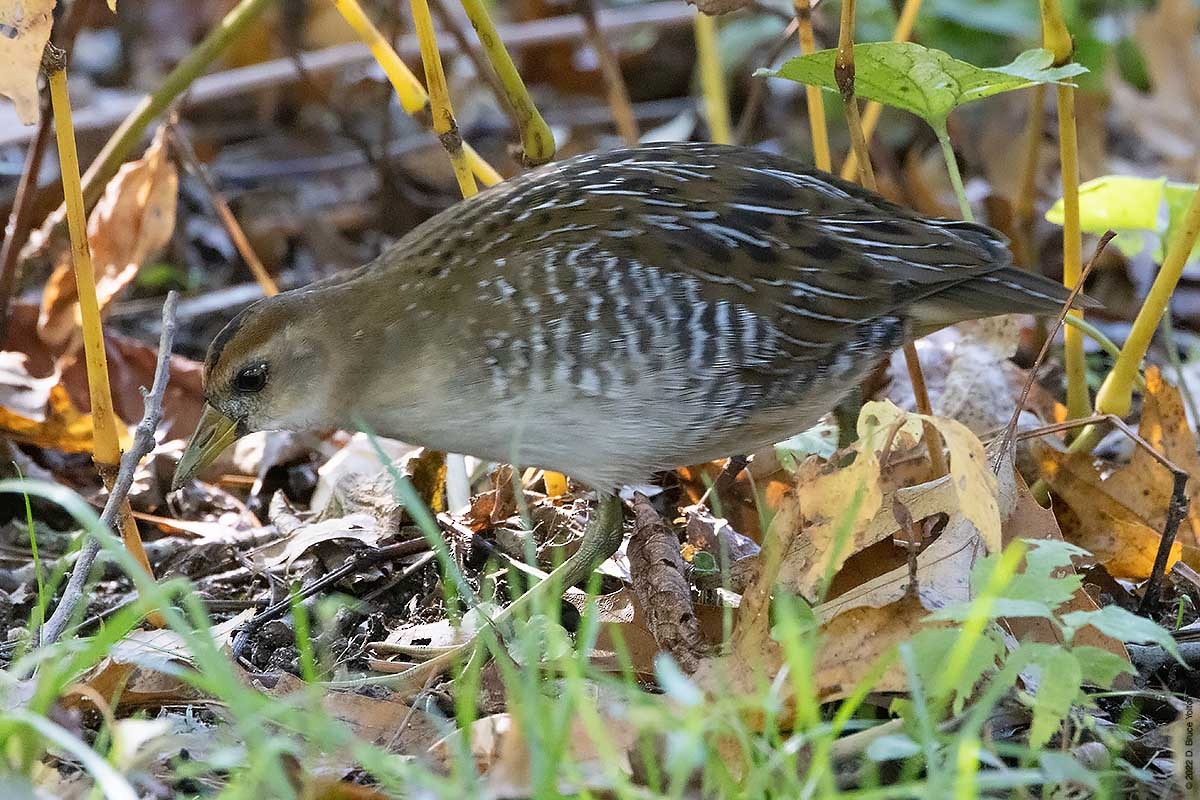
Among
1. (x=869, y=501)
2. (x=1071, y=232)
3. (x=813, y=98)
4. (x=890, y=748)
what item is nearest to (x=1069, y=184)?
(x=1071, y=232)

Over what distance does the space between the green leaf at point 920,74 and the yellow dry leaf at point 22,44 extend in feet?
3.99

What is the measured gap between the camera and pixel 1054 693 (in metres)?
1.99

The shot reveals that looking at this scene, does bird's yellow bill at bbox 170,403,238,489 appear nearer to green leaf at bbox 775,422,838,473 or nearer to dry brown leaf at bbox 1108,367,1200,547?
green leaf at bbox 775,422,838,473

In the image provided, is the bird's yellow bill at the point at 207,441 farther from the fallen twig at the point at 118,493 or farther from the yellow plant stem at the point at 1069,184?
the yellow plant stem at the point at 1069,184

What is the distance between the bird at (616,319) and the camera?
285cm

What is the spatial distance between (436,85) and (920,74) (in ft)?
3.02

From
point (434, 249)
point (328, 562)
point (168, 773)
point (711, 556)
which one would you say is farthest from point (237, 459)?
point (168, 773)

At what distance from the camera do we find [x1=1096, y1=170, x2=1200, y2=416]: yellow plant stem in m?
2.87

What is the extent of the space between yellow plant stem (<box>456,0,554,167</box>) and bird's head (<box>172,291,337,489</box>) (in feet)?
1.95

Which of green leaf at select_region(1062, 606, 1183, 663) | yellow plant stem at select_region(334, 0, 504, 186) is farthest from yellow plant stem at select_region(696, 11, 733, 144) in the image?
green leaf at select_region(1062, 606, 1183, 663)

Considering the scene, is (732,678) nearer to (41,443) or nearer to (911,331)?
(911,331)

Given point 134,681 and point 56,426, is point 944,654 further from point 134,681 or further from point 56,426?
point 56,426

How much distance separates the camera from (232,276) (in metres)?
5.16

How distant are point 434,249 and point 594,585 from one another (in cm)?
112
